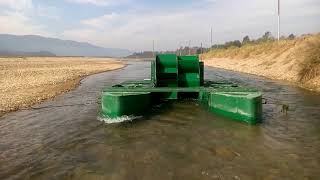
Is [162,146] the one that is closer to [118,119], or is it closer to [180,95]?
[118,119]

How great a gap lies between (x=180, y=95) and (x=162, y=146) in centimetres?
839

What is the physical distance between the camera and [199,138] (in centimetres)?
1216

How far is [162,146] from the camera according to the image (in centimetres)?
1130

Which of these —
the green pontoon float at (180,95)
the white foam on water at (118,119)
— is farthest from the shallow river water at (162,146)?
the green pontoon float at (180,95)

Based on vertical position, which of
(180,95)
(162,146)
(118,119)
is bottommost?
(162,146)

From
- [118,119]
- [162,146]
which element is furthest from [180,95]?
[162,146]

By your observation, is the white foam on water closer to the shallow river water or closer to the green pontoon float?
the green pontoon float

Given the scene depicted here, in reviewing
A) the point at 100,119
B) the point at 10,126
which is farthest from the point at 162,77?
the point at 10,126

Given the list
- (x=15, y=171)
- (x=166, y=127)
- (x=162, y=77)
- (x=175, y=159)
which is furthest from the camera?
(x=162, y=77)

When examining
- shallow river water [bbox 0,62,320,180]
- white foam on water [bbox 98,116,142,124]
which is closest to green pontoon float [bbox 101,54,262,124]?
white foam on water [bbox 98,116,142,124]

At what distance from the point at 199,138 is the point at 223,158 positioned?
222 centimetres

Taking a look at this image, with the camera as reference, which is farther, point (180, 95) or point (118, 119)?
point (180, 95)

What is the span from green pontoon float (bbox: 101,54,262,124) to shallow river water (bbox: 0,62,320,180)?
51cm

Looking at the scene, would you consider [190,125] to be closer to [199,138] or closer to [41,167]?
[199,138]
